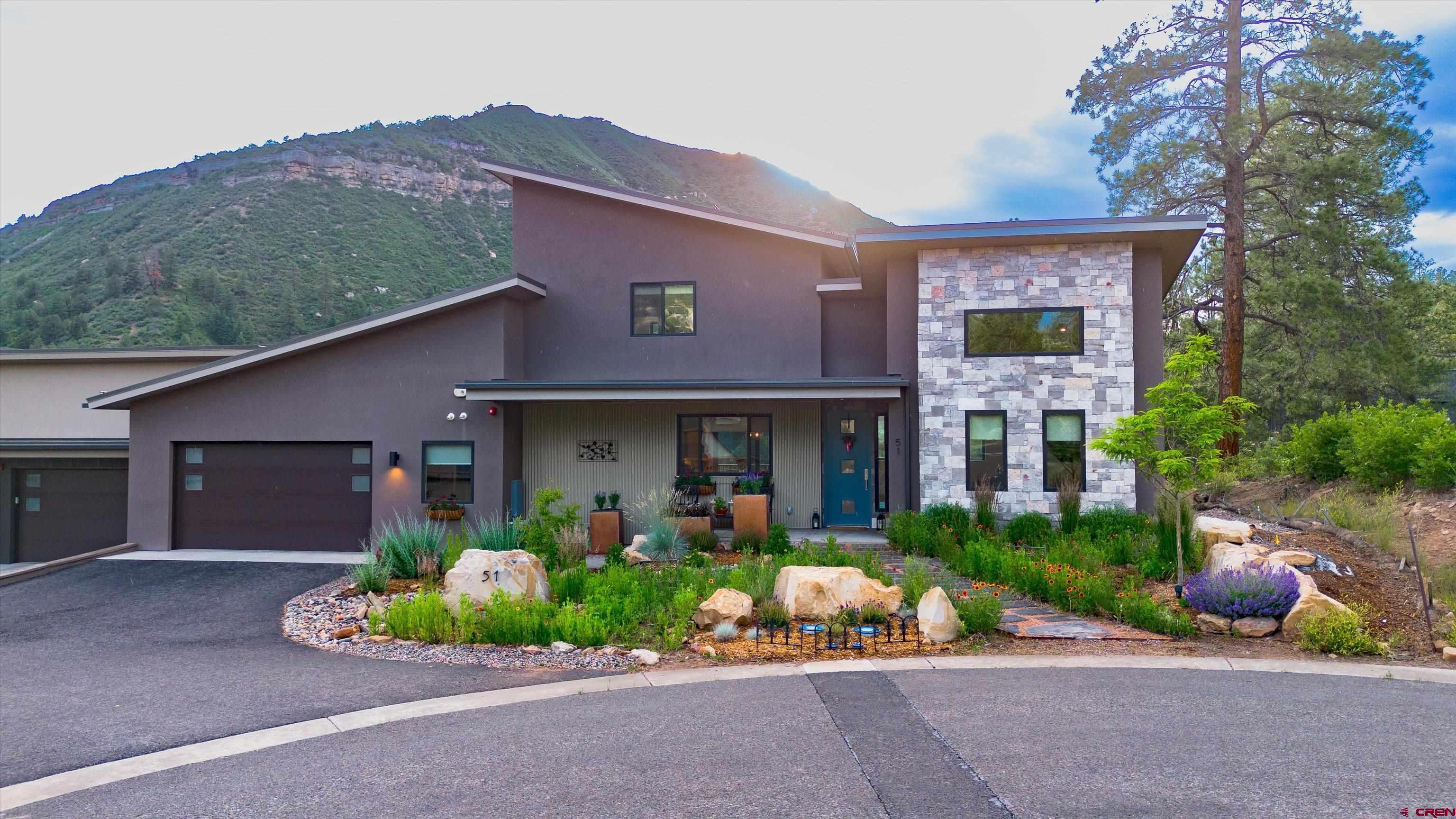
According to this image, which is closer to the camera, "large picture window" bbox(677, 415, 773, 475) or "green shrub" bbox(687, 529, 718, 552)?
"green shrub" bbox(687, 529, 718, 552)

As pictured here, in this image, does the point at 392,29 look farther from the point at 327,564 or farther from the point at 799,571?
the point at 799,571

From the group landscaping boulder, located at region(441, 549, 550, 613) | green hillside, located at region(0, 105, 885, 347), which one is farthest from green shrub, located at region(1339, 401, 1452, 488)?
green hillside, located at region(0, 105, 885, 347)

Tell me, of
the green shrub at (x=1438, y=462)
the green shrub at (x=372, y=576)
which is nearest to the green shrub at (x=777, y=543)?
the green shrub at (x=372, y=576)

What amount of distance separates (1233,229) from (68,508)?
24.6 metres

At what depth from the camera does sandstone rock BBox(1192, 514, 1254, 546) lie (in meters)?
10.2

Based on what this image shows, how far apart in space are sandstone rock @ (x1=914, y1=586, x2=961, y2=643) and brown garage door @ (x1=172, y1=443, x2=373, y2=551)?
1048 cm

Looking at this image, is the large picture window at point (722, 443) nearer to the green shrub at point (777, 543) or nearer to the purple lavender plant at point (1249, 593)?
the green shrub at point (777, 543)

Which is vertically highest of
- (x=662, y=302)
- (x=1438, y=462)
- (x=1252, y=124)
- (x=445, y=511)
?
(x=1252, y=124)

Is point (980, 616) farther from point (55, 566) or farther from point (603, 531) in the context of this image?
point (55, 566)

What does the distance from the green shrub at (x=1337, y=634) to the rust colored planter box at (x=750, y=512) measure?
24.6ft

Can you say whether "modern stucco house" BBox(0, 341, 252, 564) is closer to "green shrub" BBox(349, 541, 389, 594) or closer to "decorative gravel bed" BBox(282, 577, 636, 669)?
"green shrub" BBox(349, 541, 389, 594)

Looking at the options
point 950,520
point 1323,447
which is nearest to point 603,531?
point 950,520

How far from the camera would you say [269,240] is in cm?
4072

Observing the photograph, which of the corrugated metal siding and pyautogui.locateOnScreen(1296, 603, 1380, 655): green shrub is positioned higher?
the corrugated metal siding
